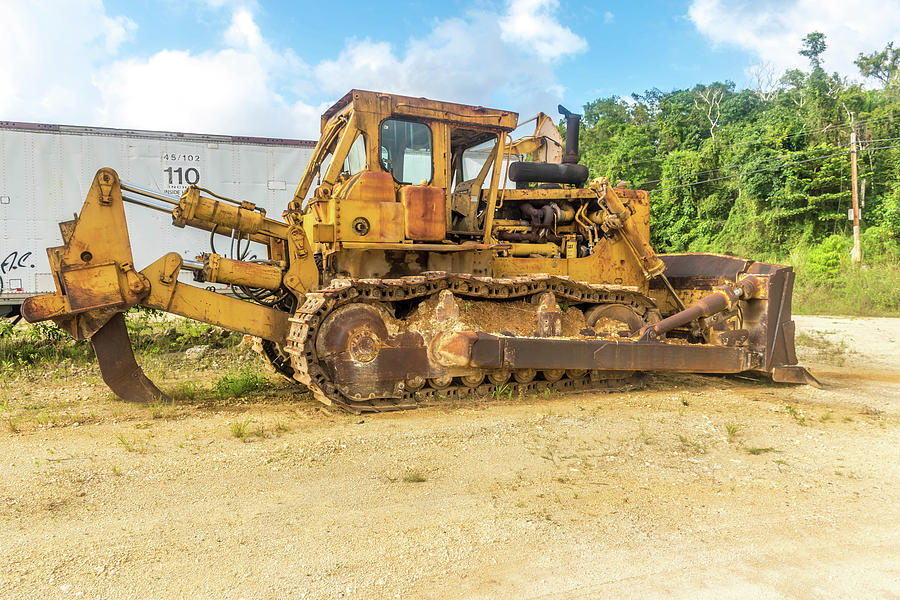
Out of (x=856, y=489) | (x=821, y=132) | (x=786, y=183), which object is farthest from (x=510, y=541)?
(x=821, y=132)

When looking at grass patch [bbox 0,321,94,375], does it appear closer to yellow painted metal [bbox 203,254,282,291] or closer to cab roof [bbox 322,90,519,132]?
yellow painted metal [bbox 203,254,282,291]

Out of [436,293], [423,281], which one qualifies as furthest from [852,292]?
[423,281]

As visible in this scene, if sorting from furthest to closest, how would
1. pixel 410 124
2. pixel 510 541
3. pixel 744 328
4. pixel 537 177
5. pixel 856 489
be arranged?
1. pixel 537 177
2. pixel 744 328
3. pixel 410 124
4. pixel 856 489
5. pixel 510 541

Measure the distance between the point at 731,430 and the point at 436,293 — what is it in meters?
2.91

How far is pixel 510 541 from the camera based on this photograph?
3.25 meters

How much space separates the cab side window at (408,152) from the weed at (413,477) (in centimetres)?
334

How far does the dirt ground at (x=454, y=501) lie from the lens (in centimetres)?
288

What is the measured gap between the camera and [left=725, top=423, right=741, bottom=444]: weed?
5.21 m

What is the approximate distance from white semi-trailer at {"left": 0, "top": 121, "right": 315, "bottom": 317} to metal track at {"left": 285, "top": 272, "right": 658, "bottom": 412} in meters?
6.06

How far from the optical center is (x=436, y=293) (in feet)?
20.8

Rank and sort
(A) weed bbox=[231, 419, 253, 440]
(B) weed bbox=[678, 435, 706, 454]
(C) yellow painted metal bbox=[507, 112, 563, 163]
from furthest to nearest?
(C) yellow painted metal bbox=[507, 112, 563, 163], (A) weed bbox=[231, 419, 253, 440], (B) weed bbox=[678, 435, 706, 454]

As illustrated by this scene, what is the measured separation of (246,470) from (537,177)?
196 inches

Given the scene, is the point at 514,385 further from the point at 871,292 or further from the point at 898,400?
the point at 871,292

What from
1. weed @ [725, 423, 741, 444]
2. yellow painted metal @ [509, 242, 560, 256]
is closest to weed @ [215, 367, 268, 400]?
yellow painted metal @ [509, 242, 560, 256]
